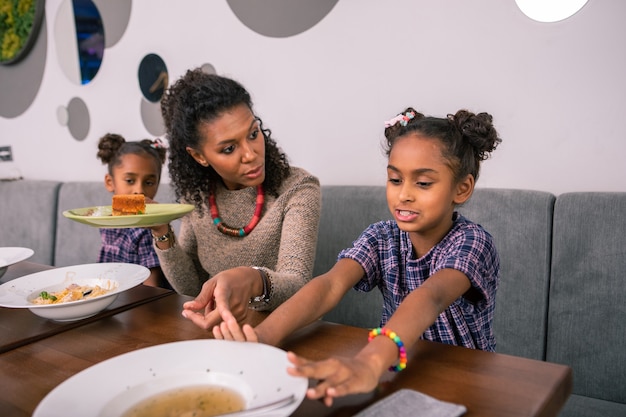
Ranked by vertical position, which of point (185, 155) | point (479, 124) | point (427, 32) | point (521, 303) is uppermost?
point (427, 32)

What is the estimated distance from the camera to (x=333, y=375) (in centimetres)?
59

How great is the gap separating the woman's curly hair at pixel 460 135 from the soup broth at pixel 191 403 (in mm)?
713

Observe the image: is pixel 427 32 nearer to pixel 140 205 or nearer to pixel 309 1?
pixel 309 1

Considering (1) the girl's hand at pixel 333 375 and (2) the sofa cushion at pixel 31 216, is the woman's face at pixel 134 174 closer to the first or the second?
(2) the sofa cushion at pixel 31 216

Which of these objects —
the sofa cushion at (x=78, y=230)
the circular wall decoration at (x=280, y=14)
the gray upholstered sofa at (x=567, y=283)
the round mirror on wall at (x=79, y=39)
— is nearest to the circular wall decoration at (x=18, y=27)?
the round mirror on wall at (x=79, y=39)

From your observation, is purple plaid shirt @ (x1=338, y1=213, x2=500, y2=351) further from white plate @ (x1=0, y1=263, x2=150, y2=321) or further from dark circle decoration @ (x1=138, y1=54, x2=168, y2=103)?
dark circle decoration @ (x1=138, y1=54, x2=168, y2=103)

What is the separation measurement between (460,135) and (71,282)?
41.9 inches

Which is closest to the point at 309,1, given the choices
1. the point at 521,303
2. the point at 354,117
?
the point at 354,117

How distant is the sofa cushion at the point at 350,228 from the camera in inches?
70.5

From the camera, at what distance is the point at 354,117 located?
2.09 m

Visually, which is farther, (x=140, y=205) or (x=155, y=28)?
(x=155, y=28)

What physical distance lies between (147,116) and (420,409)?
2634 millimetres

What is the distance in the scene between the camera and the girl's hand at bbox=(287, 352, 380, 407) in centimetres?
57

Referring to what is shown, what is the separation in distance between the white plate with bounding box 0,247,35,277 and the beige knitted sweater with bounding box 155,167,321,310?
390mm
